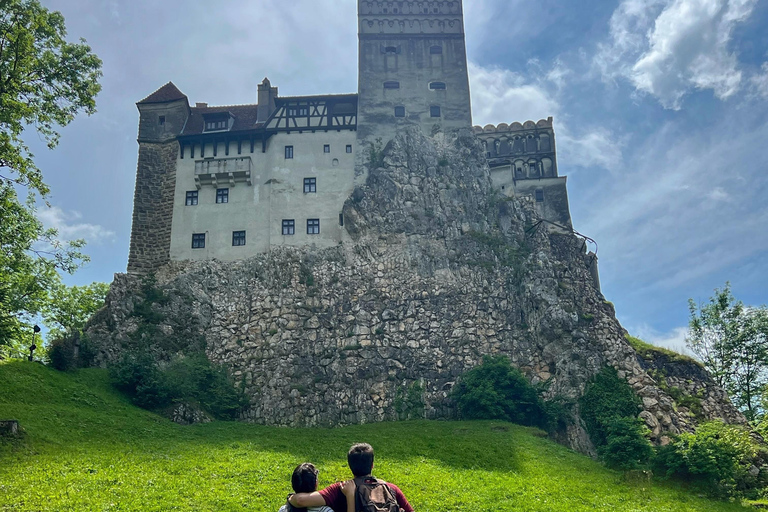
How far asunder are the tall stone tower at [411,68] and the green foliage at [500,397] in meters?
20.0

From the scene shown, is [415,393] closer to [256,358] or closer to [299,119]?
[256,358]

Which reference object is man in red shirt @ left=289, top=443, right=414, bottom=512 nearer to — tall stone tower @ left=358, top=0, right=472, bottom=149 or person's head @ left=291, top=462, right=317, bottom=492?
person's head @ left=291, top=462, right=317, bottom=492

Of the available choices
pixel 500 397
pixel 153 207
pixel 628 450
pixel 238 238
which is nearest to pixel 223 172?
pixel 238 238

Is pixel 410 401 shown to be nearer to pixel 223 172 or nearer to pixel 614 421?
pixel 614 421

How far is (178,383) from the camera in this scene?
3672 centimetres

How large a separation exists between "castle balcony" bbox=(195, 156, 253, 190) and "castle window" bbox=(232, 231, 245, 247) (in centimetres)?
390

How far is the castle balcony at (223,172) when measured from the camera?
4781 cm

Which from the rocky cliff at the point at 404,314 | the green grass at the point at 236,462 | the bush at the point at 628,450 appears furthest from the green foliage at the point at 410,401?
the bush at the point at 628,450

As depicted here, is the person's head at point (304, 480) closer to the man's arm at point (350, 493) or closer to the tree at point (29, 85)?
the man's arm at point (350, 493)

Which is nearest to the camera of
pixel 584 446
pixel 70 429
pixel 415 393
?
pixel 70 429

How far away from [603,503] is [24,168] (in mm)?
26308

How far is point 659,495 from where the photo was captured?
26.7 m

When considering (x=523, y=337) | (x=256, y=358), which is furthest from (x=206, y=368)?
(x=523, y=337)

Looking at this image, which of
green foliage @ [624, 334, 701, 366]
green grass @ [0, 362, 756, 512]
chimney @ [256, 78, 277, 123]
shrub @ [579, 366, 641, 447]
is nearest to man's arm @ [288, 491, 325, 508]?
green grass @ [0, 362, 756, 512]
